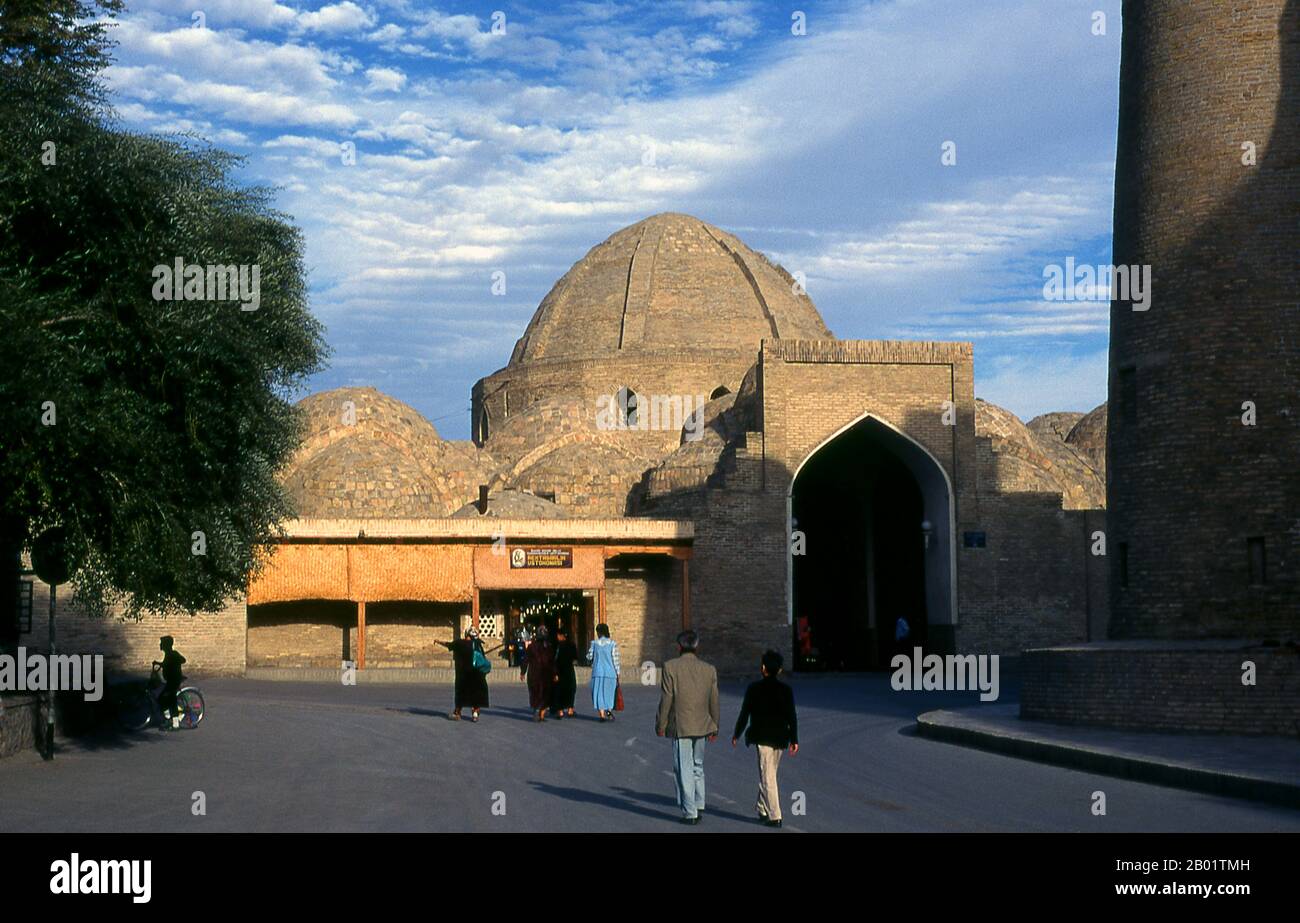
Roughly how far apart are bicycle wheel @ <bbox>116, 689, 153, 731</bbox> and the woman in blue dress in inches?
207

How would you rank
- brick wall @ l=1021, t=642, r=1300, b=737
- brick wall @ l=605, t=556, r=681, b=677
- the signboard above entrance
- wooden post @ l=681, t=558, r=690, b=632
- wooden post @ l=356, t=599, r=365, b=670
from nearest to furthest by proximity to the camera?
brick wall @ l=1021, t=642, r=1300, b=737, wooden post @ l=356, t=599, r=365, b=670, the signboard above entrance, wooden post @ l=681, t=558, r=690, b=632, brick wall @ l=605, t=556, r=681, b=677

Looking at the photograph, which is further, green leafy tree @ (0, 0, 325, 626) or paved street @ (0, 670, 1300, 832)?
green leafy tree @ (0, 0, 325, 626)

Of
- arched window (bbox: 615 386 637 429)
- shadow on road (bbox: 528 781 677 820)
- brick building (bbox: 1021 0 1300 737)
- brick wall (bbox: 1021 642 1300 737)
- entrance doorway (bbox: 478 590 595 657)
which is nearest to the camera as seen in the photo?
shadow on road (bbox: 528 781 677 820)

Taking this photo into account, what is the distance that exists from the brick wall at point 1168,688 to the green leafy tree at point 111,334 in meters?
8.75

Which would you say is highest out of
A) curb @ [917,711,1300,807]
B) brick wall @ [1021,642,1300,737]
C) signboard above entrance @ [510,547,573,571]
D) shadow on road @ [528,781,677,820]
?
signboard above entrance @ [510,547,573,571]

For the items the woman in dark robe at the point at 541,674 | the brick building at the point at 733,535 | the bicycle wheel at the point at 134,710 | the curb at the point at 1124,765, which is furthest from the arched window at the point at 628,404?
the curb at the point at 1124,765

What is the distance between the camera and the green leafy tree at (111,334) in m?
11.2

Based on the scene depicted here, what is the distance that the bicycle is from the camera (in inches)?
688

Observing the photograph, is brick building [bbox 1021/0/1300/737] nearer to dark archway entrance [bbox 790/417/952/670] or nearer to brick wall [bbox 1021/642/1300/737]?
brick wall [bbox 1021/642/1300/737]

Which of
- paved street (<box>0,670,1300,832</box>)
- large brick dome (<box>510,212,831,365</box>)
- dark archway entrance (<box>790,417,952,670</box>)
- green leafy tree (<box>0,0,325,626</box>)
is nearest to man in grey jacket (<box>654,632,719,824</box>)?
paved street (<box>0,670,1300,832</box>)

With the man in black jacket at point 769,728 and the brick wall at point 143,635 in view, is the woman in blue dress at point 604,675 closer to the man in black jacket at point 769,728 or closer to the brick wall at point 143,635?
the man in black jacket at point 769,728

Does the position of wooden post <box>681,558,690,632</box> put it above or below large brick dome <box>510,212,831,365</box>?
A: below
